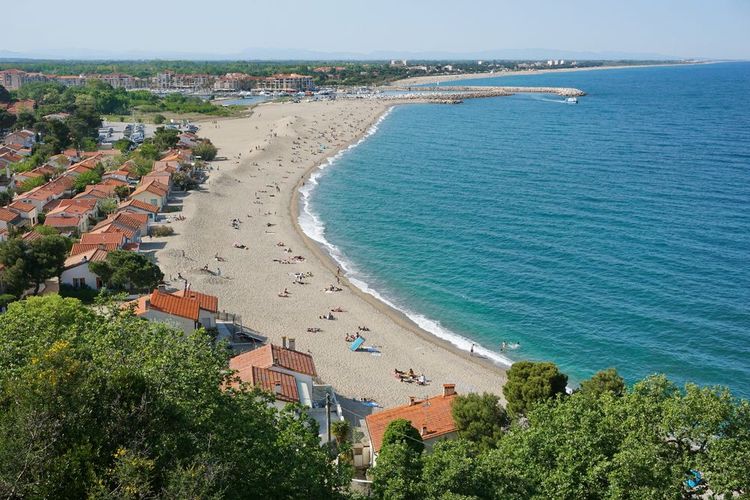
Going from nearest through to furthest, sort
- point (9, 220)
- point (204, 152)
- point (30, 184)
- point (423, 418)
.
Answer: point (423, 418) → point (9, 220) → point (30, 184) → point (204, 152)

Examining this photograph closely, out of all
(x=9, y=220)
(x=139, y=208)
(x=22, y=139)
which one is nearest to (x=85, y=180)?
(x=139, y=208)

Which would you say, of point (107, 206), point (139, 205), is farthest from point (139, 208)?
point (107, 206)

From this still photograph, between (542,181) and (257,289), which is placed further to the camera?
(542,181)

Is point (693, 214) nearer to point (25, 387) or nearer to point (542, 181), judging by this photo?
point (542, 181)

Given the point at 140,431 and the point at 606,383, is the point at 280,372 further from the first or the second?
the point at 140,431

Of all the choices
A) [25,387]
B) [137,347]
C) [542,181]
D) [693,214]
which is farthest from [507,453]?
[542,181]

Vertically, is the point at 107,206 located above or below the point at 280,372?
above

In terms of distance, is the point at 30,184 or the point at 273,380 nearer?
the point at 273,380

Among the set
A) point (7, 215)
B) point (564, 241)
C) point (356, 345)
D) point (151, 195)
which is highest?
point (151, 195)

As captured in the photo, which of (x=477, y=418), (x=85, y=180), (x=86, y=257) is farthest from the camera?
(x=85, y=180)
